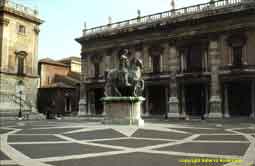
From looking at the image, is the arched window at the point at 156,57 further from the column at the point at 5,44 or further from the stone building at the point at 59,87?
the column at the point at 5,44

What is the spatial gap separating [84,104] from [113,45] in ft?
28.4

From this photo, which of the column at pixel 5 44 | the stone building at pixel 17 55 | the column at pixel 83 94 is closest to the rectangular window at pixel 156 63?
the column at pixel 83 94

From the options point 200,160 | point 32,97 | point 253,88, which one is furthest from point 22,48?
point 200,160

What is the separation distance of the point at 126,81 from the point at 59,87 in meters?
32.2

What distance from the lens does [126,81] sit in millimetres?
16109

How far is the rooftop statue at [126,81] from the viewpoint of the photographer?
16078 millimetres

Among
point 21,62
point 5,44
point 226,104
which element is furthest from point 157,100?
point 5,44

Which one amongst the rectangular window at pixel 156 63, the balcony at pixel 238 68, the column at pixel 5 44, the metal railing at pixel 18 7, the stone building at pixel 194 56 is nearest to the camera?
the balcony at pixel 238 68

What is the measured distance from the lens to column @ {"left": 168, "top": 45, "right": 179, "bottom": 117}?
30983mm

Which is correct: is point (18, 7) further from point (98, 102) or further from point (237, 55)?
point (237, 55)

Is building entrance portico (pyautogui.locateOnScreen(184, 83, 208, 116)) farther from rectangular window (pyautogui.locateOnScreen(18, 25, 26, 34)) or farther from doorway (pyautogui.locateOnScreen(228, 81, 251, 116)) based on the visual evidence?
rectangular window (pyautogui.locateOnScreen(18, 25, 26, 34))

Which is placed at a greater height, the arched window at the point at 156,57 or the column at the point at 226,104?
the arched window at the point at 156,57

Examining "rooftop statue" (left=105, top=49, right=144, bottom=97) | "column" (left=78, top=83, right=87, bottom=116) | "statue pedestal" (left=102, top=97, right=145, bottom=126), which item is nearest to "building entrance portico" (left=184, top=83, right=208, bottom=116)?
"column" (left=78, top=83, right=87, bottom=116)

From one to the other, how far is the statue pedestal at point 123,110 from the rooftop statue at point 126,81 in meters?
0.52
